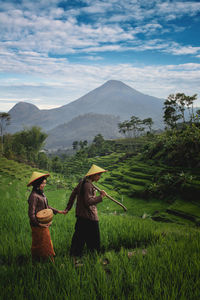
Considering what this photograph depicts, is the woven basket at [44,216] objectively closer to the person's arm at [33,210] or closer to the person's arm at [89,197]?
the person's arm at [33,210]

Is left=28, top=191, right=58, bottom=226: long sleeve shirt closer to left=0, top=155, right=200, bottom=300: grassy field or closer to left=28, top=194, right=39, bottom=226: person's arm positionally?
left=28, top=194, right=39, bottom=226: person's arm

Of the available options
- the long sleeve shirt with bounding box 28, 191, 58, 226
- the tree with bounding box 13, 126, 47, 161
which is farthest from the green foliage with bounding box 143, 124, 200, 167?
the tree with bounding box 13, 126, 47, 161

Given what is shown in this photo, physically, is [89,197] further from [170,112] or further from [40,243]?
[170,112]

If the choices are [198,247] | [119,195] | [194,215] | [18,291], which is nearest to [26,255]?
[18,291]

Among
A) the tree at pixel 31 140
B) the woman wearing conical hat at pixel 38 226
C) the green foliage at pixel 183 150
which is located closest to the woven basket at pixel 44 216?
the woman wearing conical hat at pixel 38 226

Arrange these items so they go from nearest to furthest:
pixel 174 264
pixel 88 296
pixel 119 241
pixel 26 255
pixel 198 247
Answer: pixel 88 296
pixel 174 264
pixel 198 247
pixel 26 255
pixel 119 241

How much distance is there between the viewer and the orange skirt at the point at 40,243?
8.27 feet

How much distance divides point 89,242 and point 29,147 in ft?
126

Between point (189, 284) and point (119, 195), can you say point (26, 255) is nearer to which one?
point (189, 284)

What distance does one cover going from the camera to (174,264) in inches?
92.4

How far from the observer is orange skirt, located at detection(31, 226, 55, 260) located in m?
2.52

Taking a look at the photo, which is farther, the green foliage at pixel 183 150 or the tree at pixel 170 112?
the tree at pixel 170 112

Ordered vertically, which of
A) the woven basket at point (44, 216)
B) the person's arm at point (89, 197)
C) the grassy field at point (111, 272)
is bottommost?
the grassy field at point (111, 272)

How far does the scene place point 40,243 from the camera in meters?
2.53
